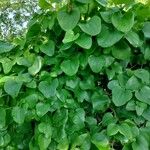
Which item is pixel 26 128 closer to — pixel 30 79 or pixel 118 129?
pixel 30 79

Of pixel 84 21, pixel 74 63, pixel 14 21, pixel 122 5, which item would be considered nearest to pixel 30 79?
pixel 74 63

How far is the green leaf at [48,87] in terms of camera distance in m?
1.21

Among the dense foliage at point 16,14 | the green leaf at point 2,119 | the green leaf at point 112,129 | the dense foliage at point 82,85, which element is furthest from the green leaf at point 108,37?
the dense foliage at point 16,14

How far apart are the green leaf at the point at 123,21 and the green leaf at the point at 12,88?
0.32 m

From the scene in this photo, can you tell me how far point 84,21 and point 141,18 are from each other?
167 millimetres

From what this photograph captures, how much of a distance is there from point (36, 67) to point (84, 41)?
0.16 meters

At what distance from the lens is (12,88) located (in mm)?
1215

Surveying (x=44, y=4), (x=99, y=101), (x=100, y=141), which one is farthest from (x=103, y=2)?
(x=100, y=141)

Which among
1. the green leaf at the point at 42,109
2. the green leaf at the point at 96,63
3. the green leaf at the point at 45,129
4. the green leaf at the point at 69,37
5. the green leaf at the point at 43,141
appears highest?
the green leaf at the point at 69,37

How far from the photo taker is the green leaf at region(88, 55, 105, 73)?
1233 mm

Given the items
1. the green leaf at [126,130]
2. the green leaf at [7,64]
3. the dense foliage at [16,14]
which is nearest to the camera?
the green leaf at [126,130]

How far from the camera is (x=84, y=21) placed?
1.28 meters

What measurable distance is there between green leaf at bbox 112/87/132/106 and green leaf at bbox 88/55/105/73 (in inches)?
3.0

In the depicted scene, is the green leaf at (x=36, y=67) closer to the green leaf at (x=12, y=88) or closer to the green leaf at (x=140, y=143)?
the green leaf at (x=12, y=88)
